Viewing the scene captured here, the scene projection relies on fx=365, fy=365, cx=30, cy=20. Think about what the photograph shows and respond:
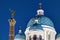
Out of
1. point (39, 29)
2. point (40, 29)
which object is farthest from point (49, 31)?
point (39, 29)

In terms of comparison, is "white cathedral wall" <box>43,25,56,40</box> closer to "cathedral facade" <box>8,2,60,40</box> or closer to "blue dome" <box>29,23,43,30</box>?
"cathedral facade" <box>8,2,60,40</box>

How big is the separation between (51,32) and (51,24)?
109cm

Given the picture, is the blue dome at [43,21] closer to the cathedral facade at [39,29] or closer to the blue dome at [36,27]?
the cathedral facade at [39,29]

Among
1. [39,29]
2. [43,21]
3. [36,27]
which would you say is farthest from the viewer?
[43,21]

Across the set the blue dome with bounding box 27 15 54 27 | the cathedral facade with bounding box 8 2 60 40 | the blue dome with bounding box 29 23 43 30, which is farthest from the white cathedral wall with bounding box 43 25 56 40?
the blue dome with bounding box 29 23 43 30

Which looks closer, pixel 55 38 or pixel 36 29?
pixel 36 29

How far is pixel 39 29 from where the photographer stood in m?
43.8

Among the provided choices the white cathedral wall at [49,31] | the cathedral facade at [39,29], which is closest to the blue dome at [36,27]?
the cathedral facade at [39,29]

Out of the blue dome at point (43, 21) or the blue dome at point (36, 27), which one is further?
the blue dome at point (43, 21)

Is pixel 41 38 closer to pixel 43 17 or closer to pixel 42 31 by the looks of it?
pixel 42 31

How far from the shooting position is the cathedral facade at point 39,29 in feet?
144

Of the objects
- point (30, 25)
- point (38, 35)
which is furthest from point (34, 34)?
point (30, 25)

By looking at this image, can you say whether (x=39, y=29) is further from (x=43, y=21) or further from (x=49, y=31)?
(x=43, y=21)

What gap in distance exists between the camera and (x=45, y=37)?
45594 millimetres
